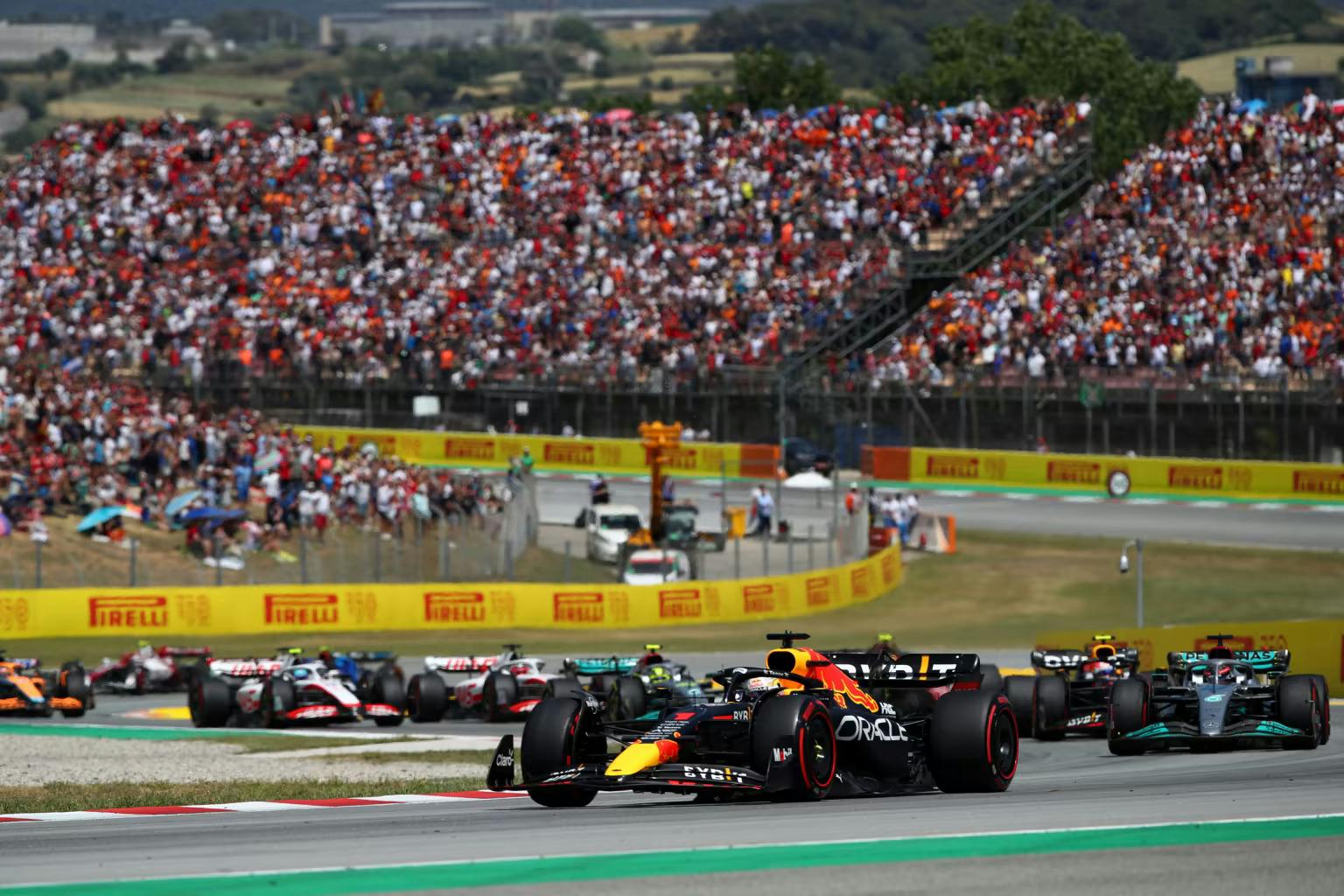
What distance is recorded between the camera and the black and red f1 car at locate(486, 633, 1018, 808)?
1448 cm

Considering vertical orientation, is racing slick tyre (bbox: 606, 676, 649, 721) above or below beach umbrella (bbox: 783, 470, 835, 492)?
below

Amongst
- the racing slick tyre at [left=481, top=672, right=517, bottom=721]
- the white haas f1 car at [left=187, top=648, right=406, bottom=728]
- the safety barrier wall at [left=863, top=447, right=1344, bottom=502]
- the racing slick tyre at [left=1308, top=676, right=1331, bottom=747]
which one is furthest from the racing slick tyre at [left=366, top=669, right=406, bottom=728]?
the safety barrier wall at [left=863, top=447, right=1344, bottom=502]

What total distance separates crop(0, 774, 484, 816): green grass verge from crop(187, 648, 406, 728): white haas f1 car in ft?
23.2

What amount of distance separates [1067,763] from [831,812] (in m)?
7.49

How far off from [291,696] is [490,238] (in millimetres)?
42439

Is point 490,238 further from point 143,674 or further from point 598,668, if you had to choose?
point 598,668

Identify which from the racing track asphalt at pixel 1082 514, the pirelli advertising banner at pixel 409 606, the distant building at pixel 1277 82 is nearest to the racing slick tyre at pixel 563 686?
the pirelli advertising banner at pixel 409 606

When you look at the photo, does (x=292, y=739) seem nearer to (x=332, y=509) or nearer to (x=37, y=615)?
A: (x=37, y=615)

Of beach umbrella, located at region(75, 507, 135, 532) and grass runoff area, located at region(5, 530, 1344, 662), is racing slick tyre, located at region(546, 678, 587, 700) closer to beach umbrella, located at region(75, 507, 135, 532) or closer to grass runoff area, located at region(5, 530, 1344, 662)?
grass runoff area, located at region(5, 530, 1344, 662)

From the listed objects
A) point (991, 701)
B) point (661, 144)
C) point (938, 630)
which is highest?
point (661, 144)

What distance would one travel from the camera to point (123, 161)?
249 ft

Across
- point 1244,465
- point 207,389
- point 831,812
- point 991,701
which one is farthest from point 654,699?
point 207,389

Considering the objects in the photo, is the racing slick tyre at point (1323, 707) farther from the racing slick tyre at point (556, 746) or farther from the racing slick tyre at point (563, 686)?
the racing slick tyre at point (556, 746)

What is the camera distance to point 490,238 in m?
70.1
